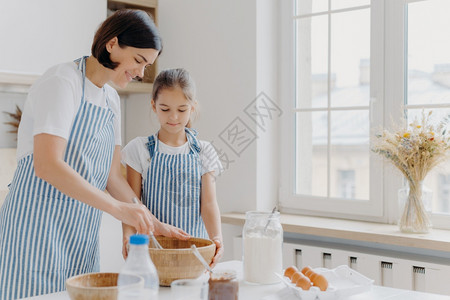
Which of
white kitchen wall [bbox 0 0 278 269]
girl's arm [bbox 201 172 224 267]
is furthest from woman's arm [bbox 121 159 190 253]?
white kitchen wall [bbox 0 0 278 269]

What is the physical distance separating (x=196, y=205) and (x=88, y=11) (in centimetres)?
157

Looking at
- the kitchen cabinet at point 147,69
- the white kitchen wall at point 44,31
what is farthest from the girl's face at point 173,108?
the kitchen cabinet at point 147,69

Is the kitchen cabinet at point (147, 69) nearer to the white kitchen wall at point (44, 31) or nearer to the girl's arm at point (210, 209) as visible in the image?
the white kitchen wall at point (44, 31)

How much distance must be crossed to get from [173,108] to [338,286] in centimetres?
79

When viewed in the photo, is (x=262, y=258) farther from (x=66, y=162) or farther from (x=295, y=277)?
(x=66, y=162)

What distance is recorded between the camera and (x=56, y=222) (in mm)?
1541

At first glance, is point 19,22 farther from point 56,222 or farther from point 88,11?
point 56,222

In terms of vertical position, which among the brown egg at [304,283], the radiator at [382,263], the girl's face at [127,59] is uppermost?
the girl's face at [127,59]

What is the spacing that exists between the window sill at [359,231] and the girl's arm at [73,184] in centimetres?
126

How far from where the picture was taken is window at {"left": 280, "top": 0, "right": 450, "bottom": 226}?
8.06 feet

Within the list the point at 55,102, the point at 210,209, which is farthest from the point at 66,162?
the point at 210,209

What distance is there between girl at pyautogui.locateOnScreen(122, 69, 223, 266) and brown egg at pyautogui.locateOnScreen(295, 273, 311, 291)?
54 centimetres

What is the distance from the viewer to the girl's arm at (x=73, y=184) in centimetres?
132

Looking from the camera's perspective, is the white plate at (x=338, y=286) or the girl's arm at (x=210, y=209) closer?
the white plate at (x=338, y=286)
